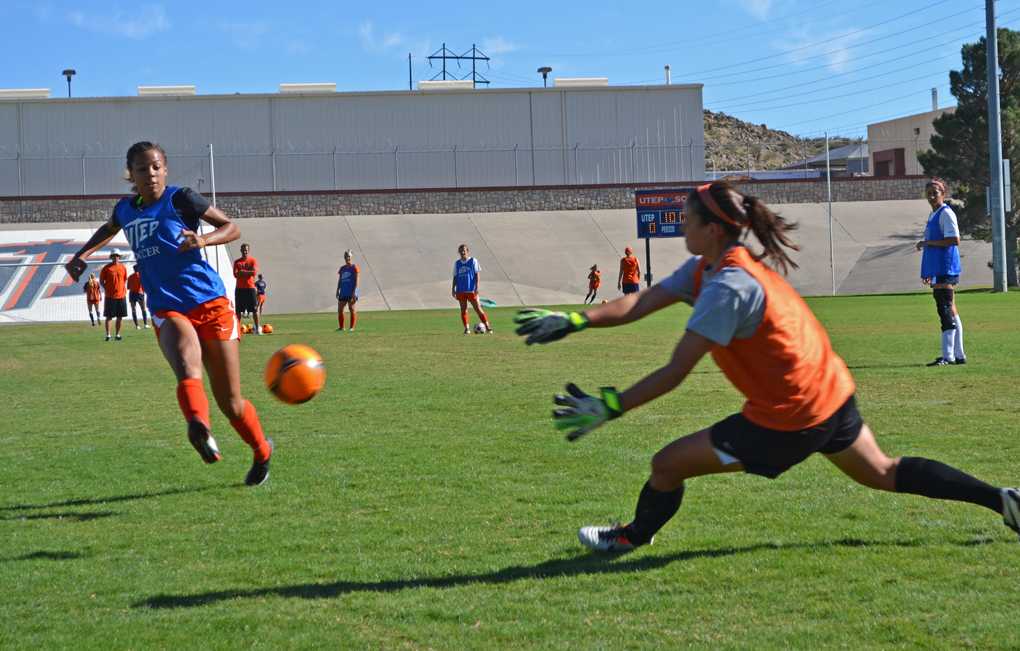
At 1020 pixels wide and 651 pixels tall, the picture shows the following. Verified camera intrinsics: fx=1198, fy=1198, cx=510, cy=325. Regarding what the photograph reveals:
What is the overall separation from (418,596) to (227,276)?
3928cm

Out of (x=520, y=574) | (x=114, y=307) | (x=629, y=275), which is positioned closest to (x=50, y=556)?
(x=520, y=574)

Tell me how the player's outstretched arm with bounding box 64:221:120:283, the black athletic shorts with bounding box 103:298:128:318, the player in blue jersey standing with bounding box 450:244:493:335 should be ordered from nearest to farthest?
the player's outstretched arm with bounding box 64:221:120:283
the player in blue jersey standing with bounding box 450:244:493:335
the black athletic shorts with bounding box 103:298:128:318

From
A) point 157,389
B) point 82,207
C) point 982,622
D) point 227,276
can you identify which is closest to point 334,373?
point 157,389

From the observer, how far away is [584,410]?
4414mm

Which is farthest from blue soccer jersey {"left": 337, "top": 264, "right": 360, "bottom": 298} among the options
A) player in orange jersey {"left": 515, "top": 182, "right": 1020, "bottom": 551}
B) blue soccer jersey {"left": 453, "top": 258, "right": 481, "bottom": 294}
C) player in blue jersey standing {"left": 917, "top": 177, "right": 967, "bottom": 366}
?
player in orange jersey {"left": 515, "top": 182, "right": 1020, "bottom": 551}

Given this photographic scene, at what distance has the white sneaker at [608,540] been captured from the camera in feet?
17.5

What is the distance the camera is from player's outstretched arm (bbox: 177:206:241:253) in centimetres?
699

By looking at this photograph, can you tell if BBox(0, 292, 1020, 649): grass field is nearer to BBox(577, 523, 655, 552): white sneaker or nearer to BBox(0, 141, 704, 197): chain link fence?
BBox(577, 523, 655, 552): white sneaker

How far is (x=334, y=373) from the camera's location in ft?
52.1

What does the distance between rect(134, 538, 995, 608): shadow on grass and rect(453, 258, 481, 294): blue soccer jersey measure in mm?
20208

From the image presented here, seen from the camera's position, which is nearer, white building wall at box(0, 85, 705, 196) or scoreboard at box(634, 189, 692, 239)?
scoreboard at box(634, 189, 692, 239)

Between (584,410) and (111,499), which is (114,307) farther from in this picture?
(584,410)

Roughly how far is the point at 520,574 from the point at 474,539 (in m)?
0.70

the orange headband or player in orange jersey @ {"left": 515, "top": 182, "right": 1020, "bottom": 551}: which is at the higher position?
the orange headband
